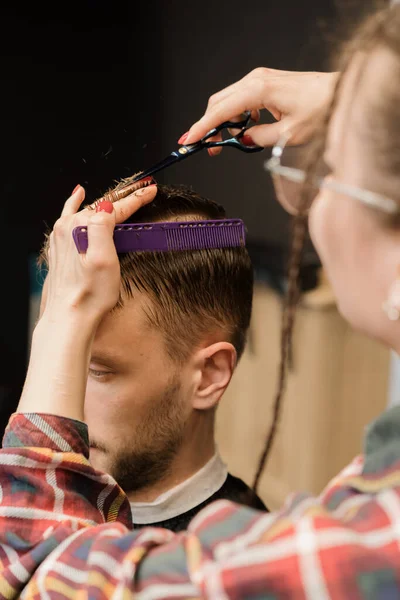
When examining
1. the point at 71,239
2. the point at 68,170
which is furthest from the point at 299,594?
the point at 68,170

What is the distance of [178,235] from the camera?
1034 mm

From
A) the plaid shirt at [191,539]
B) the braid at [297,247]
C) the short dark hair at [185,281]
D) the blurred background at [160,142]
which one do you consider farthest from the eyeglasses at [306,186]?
the blurred background at [160,142]

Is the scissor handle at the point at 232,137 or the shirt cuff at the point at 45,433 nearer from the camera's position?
the shirt cuff at the point at 45,433

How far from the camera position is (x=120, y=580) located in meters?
0.57

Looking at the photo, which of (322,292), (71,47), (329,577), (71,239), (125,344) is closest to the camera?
(329,577)

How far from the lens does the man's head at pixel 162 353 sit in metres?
1.05

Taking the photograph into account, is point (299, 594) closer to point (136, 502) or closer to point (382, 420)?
point (382, 420)

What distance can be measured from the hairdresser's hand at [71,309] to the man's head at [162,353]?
0.41 ft

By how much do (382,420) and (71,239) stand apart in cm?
49

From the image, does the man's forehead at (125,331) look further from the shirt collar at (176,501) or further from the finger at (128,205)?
the shirt collar at (176,501)

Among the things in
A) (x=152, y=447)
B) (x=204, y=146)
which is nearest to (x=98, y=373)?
(x=152, y=447)

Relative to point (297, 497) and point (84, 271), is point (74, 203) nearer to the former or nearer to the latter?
point (84, 271)

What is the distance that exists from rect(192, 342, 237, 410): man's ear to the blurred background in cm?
33

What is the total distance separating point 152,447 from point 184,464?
7 cm
